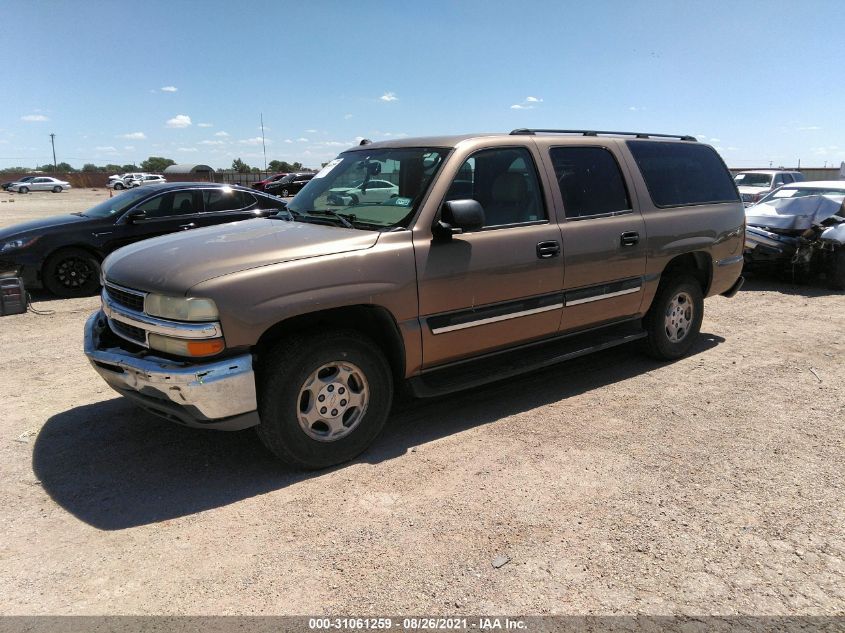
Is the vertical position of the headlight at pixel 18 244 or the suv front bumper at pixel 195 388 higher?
the headlight at pixel 18 244

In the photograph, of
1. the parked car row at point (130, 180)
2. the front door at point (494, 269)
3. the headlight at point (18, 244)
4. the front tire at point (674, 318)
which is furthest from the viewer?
the parked car row at point (130, 180)

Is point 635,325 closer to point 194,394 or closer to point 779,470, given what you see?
point 779,470

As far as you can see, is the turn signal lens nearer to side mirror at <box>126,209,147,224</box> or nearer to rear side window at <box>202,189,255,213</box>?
side mirror at <box>126,209,147,224</box>

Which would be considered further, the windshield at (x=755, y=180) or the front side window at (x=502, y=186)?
the windshield at (x=755, y=180)

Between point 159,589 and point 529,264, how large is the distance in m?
2.91

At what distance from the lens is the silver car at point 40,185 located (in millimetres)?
49500

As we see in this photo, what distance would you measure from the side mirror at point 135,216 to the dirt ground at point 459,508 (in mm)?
3866

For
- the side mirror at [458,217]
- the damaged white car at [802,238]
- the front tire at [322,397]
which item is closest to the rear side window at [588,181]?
the side mirror at [458,217]

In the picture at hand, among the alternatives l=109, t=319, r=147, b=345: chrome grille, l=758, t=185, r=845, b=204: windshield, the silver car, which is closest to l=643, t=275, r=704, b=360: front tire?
l=109, t=319, r=147, b=345: chrome grille

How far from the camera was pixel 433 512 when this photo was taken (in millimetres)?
3133

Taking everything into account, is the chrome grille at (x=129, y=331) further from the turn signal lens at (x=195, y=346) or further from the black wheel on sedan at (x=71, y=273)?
the black wheel on sedan at (x=71, y=273)

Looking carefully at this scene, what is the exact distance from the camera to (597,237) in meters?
4.61

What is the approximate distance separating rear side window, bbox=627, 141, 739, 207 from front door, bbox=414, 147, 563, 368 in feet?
4.66

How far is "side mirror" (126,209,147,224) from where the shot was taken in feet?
27.4
